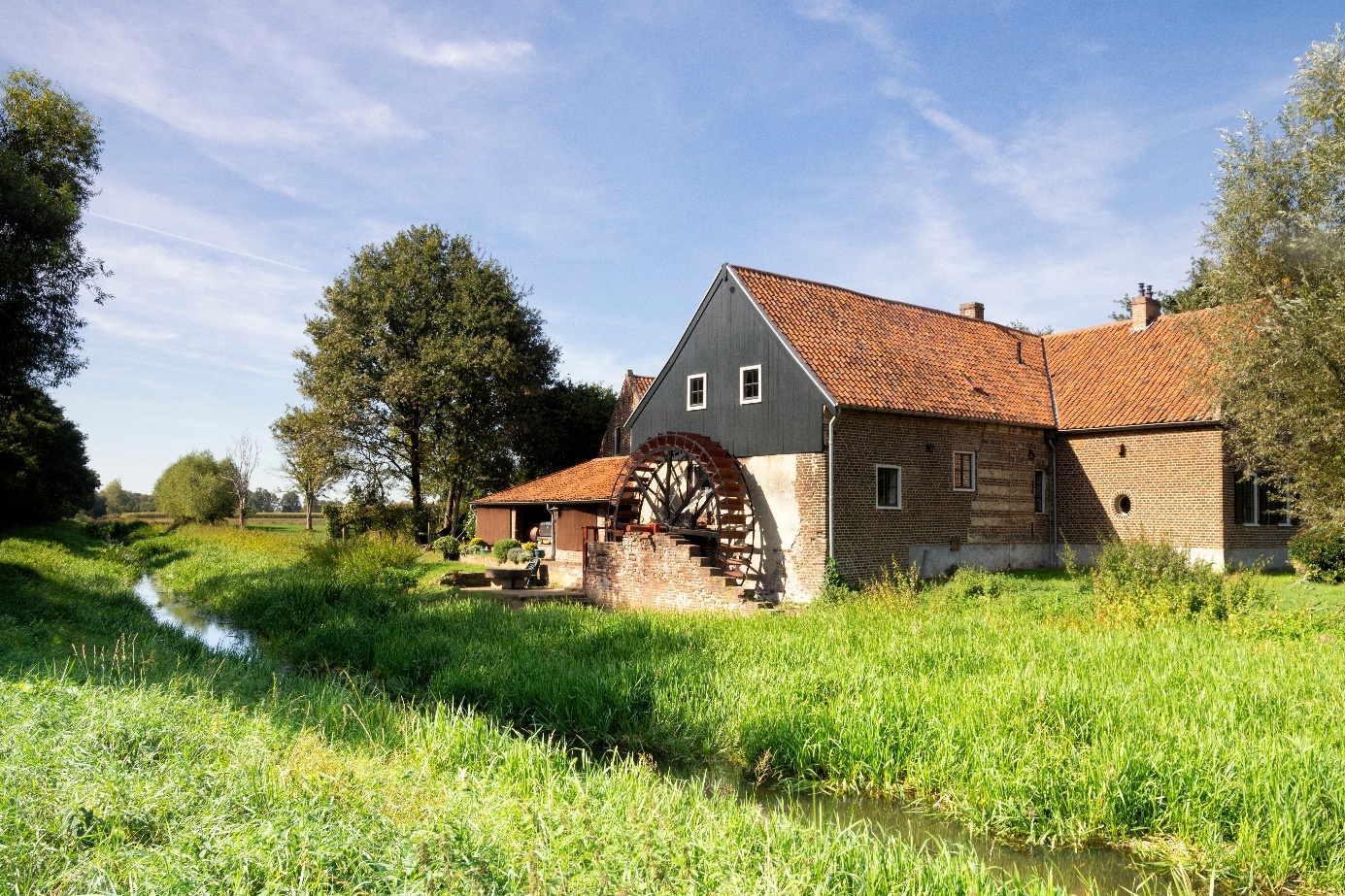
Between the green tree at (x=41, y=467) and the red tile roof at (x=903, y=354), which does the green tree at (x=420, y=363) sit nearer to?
the green tree at (x=41, y=467)

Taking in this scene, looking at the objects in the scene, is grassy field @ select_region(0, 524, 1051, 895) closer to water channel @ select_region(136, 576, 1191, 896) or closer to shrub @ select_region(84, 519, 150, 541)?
water channel @ select_region(136, 576, 1191, 896)

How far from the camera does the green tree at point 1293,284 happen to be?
1356 cm

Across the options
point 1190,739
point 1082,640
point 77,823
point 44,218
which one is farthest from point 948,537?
point 44,218

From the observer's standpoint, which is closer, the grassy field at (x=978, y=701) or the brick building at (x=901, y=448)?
the grassy field at (x=978, y=701)

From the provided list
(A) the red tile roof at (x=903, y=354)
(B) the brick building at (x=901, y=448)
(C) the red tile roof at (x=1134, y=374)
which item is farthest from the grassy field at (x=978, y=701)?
(C) the red tile roof at (x=1134, y=374)

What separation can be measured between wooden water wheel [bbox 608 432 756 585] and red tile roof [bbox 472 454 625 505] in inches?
94.8

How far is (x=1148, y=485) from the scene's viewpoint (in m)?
20.0

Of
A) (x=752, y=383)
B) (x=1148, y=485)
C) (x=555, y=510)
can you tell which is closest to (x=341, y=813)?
(x=752, y=383)

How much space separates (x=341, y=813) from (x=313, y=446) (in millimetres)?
30361

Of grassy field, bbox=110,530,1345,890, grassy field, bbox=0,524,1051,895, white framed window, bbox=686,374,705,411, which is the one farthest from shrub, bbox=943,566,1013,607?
grassy field, bbox=0,524,1051,895

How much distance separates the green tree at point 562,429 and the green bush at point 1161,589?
24646mm

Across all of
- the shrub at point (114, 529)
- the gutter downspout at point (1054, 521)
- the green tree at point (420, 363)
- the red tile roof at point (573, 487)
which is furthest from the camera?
the shrub at point (114, 529)

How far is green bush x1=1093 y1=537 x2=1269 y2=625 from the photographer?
38.0ft

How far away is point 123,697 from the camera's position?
712 cm
